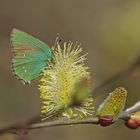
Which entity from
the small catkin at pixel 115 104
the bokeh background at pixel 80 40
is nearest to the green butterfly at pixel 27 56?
the small catkin at pixel 115 104

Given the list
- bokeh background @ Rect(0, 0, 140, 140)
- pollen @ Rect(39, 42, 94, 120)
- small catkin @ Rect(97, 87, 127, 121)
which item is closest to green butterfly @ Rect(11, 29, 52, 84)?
pollen @ Rect(39, 42, 94, 120)

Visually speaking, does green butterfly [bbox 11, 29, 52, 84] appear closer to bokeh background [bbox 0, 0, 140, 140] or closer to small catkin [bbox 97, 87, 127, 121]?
small catkin [bbox 97, 87, 127, 121]

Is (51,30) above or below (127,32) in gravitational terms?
above

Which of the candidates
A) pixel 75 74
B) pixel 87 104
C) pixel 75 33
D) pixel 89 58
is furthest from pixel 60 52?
pixel 75 33

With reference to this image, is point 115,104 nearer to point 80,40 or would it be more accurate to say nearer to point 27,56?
point 27,56

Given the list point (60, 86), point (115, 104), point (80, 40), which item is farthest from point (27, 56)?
point (80, 40)

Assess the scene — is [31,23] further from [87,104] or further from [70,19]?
[87,104]
